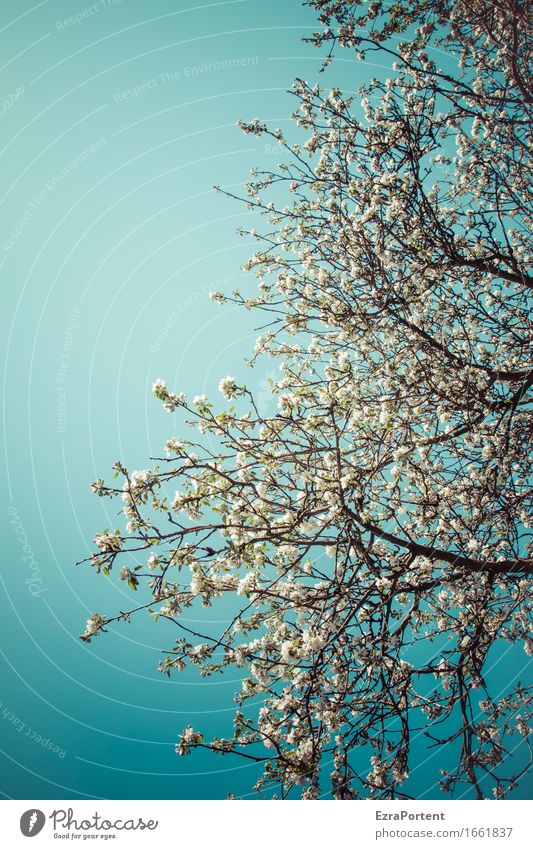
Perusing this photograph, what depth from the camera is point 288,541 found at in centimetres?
454

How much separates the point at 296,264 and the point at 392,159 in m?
2.08

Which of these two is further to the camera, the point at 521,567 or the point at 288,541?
the point at 521,567

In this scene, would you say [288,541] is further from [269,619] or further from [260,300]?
[260,300]

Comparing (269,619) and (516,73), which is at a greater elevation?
(516,73)

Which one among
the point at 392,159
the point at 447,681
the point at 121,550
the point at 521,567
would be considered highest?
the point at 392,159

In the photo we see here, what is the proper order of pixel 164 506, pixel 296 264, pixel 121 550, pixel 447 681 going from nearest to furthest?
pixel 121 550
pixel 164 506
pixel 447 681
pixel 296 264

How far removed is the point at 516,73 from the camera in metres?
5.14

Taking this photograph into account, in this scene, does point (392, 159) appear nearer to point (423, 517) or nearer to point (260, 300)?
point (260, 300)

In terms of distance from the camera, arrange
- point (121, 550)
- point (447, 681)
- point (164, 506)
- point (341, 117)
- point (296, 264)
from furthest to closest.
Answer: point (296, 264) → point (341, 117) → point (447, 681) → point (164, 506) → point (121, 550)

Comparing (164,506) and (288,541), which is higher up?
(164,506)
